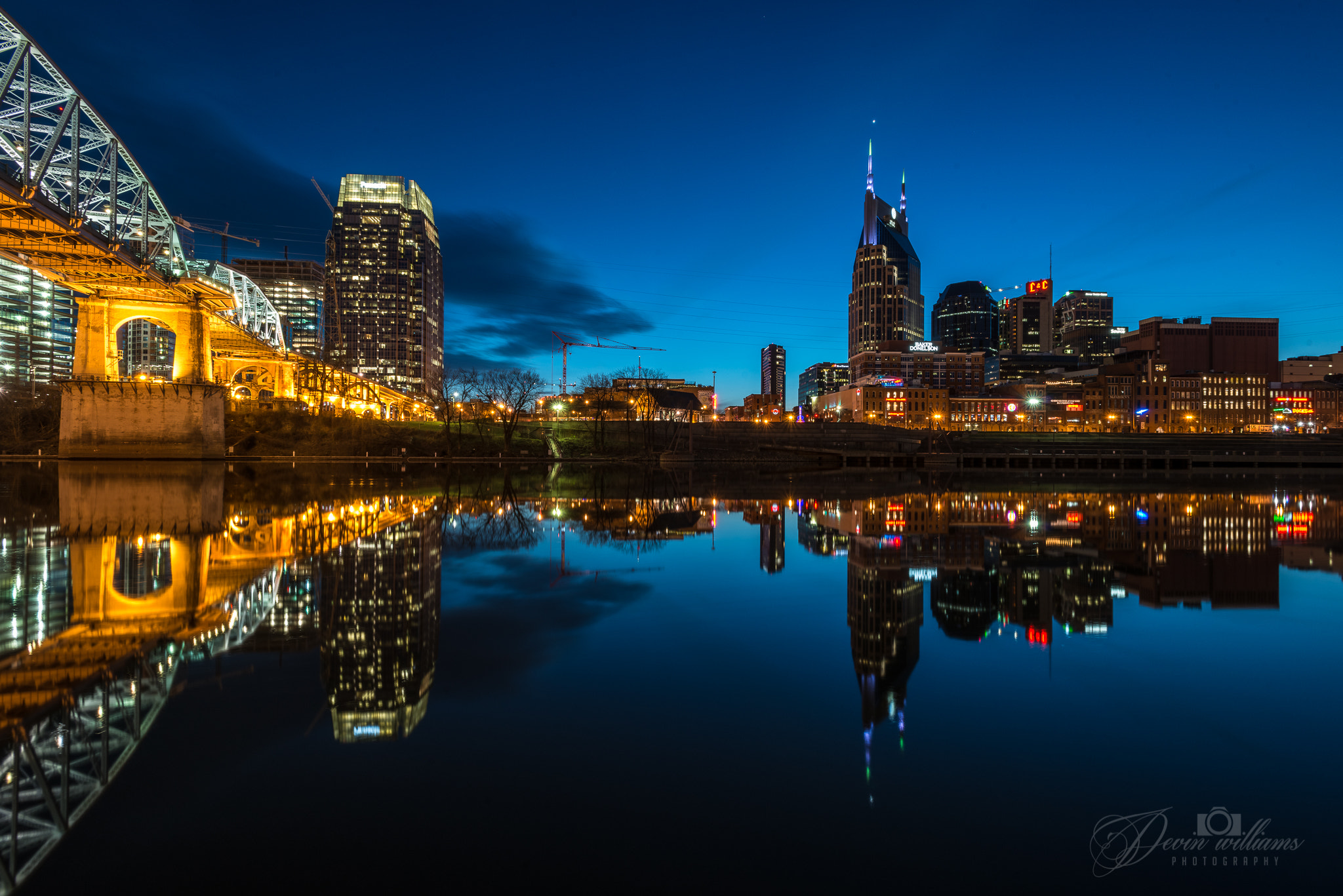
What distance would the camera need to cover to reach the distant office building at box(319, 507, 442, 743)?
6.60 meters

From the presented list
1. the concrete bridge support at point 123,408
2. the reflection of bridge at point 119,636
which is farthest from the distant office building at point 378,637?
the concrete bridge support at point 123,408

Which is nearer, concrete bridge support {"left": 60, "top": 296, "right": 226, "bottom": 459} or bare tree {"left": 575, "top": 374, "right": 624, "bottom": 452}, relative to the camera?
concrete bridge support {"left": 60, "top": 296, "right": 226, "bottom": 459}

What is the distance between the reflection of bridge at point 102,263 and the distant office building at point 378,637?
120 ft

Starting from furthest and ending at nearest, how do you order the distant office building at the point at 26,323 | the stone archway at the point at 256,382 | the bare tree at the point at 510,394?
1. the distant office building at the point at 26,323
2. the stone archway at the point at 256,382
3. the bare tree at the point at 510,394

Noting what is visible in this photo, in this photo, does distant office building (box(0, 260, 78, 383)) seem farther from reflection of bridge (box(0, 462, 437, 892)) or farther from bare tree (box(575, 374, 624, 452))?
reflection of bridge (box(0, 462, 437, 892))

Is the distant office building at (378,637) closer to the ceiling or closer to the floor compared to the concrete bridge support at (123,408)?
closer to the floor

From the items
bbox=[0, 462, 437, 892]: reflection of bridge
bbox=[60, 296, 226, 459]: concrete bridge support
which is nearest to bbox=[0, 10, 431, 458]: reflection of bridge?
bbox=[60, 296, 226, 459]: concrete bridge support

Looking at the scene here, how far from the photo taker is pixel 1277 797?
17.1 feet

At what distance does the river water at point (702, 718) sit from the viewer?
4391 millimetres

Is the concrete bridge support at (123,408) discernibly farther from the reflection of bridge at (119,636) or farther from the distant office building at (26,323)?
the distant office building at (26,323)

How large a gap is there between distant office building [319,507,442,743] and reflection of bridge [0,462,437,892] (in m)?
0.86

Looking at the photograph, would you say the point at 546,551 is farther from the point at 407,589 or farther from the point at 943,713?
the point at 943,713

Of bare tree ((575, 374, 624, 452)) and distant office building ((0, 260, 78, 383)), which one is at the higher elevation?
distant office building ((0, 260, 78, 383))

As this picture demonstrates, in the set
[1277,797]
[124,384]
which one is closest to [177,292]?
[124,384]
